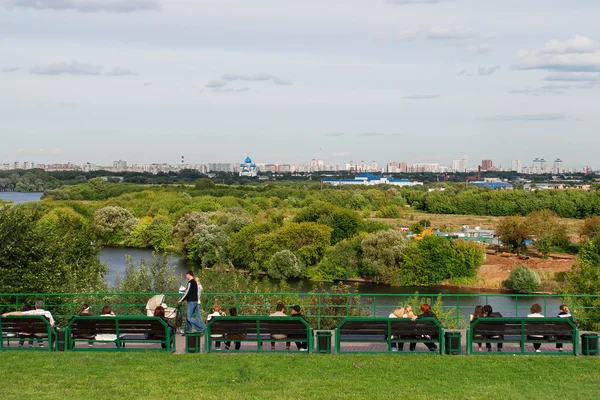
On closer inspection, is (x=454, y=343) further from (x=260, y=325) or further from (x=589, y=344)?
(x=260, y=325)

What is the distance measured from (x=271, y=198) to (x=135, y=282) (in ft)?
304

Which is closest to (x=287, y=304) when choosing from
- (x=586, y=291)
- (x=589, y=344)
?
(x=589, y=344)

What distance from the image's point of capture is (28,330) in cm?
1384

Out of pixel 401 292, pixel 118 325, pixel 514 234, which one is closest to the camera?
pixel 118 325

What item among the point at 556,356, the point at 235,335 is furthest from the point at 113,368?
the point at 556,356

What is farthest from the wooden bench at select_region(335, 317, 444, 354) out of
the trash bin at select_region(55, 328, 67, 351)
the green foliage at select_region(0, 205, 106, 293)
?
the green foliage at select_region(0, 205, 106, 293)

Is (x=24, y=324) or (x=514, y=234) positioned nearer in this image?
(x=24, y=324)

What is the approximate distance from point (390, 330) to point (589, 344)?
3.79m

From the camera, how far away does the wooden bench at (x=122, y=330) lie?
1338 centimetres

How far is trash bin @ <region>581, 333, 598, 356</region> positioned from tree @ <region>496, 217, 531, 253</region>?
67.2 metres

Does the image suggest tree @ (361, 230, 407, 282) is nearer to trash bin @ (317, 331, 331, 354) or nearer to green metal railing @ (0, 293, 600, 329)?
green metal railing @ (0, 293, 600, 329)

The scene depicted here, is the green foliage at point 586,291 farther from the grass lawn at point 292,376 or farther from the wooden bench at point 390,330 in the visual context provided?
the grass lawn at point 292,376

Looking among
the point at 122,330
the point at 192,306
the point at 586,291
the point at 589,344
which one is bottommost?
the point at 586,291

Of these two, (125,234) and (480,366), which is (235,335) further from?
(125,234)
